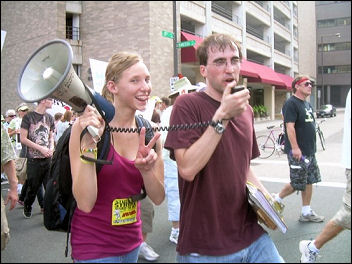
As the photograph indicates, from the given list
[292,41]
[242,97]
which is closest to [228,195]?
[242,97]

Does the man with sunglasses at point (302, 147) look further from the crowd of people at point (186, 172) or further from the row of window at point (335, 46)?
the row of window at point (335, 46)

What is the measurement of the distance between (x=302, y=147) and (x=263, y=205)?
3.26 meters

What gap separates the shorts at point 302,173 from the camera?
15.4 ft

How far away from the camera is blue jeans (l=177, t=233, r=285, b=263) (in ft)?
5.50

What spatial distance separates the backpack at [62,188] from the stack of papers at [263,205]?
0.80 metres

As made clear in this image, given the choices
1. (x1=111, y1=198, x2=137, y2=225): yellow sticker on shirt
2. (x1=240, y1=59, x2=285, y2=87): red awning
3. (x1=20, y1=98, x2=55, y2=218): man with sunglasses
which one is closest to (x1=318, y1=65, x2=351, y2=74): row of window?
(x1=240, y1=59, x2=285, y2=87): red awning

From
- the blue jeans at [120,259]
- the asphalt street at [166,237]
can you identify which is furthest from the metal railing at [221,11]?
the blue jeans at [120,259]

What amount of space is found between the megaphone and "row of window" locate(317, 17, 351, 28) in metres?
63.8

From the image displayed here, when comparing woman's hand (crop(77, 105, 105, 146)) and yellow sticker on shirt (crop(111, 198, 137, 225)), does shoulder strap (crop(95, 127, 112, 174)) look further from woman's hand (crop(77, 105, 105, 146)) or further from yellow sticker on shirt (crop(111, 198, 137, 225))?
yellow sticker on shirt (crop(111, 198, 137, 225))

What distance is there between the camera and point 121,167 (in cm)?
191

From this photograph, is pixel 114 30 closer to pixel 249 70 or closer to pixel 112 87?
pixel 249 70

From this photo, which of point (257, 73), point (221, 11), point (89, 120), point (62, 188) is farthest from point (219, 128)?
point (221, 11)

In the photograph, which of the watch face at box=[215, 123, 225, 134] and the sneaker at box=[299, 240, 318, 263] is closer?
the watch face at box=[215, 123, 225, 134]

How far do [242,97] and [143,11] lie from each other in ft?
53.8
